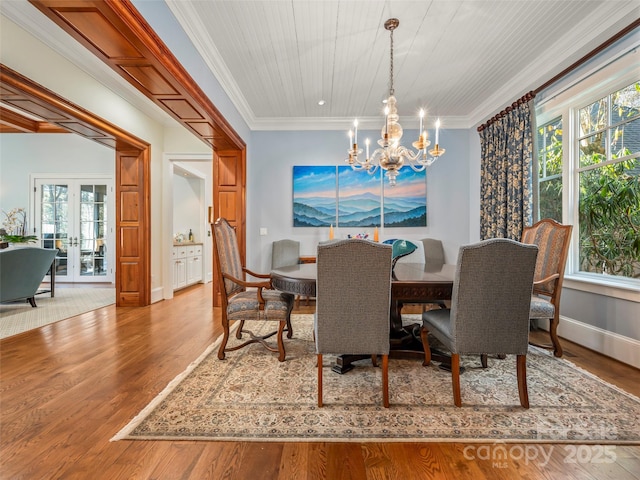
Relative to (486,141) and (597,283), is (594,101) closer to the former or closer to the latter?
(486,141)

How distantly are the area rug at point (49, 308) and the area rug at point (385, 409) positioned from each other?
8.29 feet

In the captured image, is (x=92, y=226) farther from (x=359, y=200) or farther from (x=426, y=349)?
(x=426, y=349)

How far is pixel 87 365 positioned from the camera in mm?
2227

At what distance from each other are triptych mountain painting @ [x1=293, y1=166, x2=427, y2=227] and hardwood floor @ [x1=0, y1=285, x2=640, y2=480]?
271 cm

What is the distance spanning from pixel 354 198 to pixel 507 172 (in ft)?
6.56

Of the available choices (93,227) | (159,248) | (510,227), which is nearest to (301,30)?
(510,227)

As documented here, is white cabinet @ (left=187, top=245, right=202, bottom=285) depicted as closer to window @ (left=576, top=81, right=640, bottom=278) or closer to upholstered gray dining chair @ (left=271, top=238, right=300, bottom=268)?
upholstered gray dining chair @ (left=271, top=238, right=300, bottom=268)

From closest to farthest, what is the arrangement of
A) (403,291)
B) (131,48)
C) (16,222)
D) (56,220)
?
(131,48)
(403,291)
(16,222)
(56,220)

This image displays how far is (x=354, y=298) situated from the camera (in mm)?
1612

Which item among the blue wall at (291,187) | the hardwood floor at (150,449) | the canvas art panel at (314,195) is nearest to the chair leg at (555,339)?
the hardwood floor at (150,449)

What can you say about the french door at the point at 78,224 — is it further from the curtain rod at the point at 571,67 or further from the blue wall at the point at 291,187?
the curtain rod at the point at 571,67

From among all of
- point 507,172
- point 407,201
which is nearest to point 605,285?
point 507,172

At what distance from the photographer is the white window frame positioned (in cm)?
232

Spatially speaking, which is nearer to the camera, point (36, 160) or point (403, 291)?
point (403, 291)
